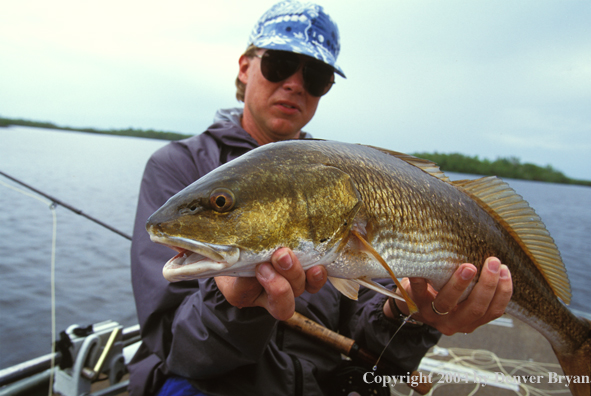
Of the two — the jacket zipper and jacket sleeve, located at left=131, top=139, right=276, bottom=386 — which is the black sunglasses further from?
the jacket zipper

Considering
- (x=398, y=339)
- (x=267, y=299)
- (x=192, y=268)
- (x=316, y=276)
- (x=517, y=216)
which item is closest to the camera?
(x=192, y=268)

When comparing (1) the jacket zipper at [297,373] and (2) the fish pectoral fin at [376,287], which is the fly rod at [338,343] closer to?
(1) the jacket zipper at [297,373]

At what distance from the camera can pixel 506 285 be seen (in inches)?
76.8

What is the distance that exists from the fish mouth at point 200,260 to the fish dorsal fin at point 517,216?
1.45m

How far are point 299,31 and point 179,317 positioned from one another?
244cm

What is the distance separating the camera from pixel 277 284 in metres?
1.37

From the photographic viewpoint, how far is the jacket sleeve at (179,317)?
1785 millimetres

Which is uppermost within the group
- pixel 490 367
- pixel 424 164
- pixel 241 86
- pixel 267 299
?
pixel 241 86

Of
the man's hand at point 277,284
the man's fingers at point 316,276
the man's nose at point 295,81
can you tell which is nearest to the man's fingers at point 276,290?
the man's hand at point 277,284

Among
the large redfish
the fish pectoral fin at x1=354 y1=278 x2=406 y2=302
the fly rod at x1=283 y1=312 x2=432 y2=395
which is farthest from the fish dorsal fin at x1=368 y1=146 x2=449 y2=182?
the fly rod at x1=283 y1=312 x2=432 y2=395

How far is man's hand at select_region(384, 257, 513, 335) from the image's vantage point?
188 centimetres

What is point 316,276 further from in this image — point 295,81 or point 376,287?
point 295,81

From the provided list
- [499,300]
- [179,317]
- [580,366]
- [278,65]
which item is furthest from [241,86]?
[580,366]

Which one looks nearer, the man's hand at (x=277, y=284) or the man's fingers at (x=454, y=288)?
the man's hand at (x=277, y=284)
